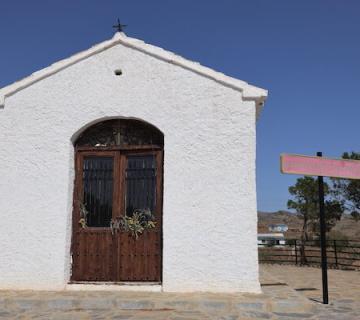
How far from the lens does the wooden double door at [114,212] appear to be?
7.72m

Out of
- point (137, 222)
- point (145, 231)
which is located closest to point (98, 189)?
point (137, 222)

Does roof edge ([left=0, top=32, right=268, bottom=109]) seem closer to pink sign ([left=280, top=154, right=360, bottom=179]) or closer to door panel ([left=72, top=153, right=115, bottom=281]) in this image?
pink sign ([left=280, top=154, right=360, bottom=179])

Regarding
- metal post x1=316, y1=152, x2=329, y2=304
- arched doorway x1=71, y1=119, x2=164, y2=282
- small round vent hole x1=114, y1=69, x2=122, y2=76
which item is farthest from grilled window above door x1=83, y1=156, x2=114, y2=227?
metal post x1=316, y1=152, x2=329, y2=304

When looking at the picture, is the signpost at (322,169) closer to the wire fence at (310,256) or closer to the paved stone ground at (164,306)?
the paved stone ground at (164,306)

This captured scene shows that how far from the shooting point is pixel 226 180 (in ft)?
24.4

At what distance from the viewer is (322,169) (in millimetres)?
7285

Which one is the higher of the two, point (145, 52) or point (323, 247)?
point (145, 52)

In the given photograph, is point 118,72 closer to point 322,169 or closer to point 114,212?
point 114,212

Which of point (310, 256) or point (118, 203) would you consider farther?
point (310, 256)

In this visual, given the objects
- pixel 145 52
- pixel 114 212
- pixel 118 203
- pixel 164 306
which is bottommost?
pixel 164 306

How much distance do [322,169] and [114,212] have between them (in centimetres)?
357

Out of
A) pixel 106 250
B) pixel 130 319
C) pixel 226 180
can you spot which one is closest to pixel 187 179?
pixel 226 180

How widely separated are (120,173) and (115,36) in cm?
248

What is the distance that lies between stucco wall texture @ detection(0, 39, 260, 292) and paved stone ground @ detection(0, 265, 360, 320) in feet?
1.68
